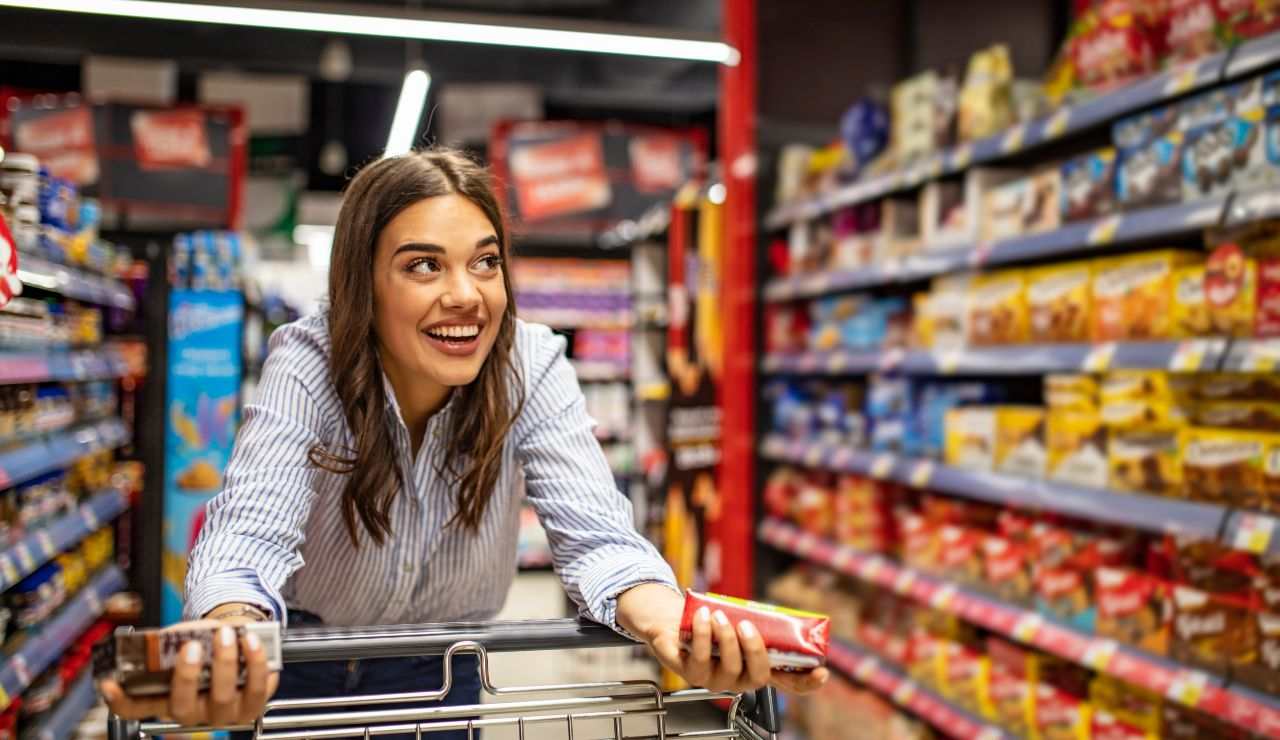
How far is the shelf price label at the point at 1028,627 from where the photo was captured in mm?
3076

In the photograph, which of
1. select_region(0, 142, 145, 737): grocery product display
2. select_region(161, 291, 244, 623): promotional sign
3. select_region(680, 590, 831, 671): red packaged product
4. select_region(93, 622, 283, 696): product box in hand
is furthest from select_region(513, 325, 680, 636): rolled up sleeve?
select_region(161, 291, 244, 623): promotional sign

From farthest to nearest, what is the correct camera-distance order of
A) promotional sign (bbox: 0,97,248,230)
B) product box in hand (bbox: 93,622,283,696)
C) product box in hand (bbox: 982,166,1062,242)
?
promotional sign (bbox: 0,97,248,230), product box in hand (bbox: 982,166,1062,242), product box in hand (bbox: 93,622,283,696)

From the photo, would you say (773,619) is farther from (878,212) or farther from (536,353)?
(878,212)

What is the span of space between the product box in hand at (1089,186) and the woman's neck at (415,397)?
203 centimetres

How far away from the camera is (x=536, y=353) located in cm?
179

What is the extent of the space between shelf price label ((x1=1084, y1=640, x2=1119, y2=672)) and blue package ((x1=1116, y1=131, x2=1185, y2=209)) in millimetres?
1135

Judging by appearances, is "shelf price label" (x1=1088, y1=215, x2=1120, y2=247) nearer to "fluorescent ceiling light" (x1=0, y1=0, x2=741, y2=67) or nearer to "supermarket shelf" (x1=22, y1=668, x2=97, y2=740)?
"fluorescent ceiling light" (x1=0, y1=0, x2=741, y2=67)

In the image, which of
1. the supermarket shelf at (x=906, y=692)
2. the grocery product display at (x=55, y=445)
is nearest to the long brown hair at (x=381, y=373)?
the grocery product display at (x=55, y=445)

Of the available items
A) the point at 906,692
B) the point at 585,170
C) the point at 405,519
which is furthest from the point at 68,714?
the point at 585,170

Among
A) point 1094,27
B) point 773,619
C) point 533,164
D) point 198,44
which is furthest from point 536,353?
point 198,44

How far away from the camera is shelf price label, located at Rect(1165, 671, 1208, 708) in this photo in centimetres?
245

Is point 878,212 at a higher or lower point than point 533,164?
lower

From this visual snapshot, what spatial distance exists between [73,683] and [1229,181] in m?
3.94

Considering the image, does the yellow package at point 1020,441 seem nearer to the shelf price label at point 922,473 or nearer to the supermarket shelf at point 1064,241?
the shelf price label at point 922,473
